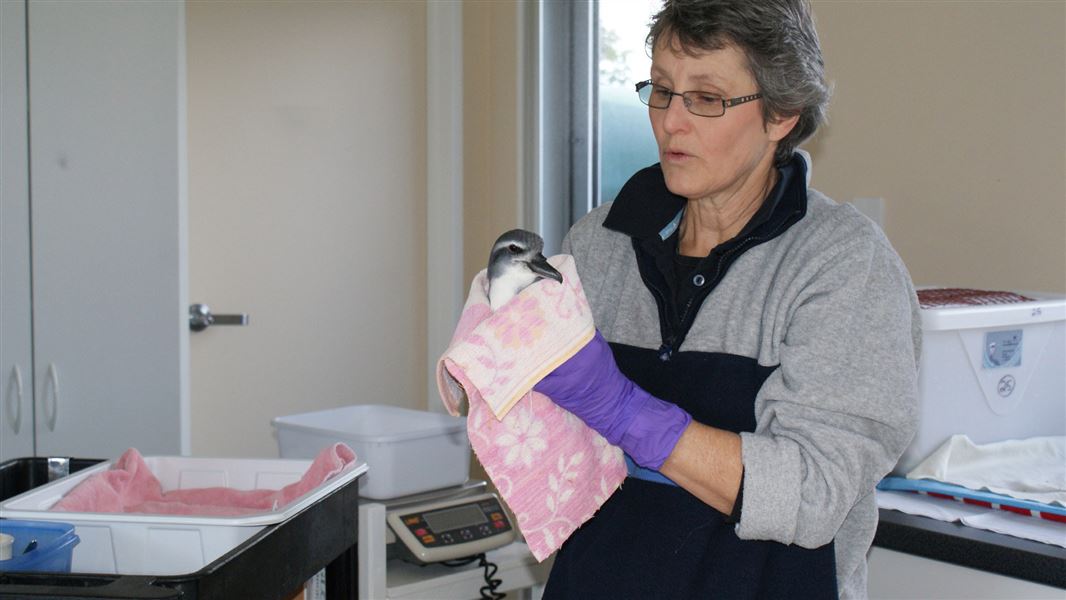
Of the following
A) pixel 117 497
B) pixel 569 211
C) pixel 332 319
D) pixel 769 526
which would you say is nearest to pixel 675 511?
pixel 769 526

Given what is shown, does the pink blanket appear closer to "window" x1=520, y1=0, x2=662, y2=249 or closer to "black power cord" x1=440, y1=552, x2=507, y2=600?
"black power cord" x1=440, y1=552, x2=507, y2=600

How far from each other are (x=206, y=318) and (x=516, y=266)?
201 cm

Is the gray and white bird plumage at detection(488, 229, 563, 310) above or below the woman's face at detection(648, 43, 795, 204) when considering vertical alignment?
below

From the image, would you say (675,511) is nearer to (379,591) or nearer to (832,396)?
(832,396)

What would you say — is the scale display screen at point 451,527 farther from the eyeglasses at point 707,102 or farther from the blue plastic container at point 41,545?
the eyeglasses at point 707,102

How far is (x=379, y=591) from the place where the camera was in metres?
1.89

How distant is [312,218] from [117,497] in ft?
5.72

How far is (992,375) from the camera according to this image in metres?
1.65

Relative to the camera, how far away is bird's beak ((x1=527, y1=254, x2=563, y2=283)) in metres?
1.05

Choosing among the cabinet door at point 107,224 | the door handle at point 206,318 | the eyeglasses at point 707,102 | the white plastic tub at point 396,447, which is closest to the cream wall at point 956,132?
the eyeglasses at point 707,102

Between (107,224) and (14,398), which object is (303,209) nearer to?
(107,224)

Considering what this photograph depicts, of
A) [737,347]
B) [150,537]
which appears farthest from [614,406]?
[150,537]

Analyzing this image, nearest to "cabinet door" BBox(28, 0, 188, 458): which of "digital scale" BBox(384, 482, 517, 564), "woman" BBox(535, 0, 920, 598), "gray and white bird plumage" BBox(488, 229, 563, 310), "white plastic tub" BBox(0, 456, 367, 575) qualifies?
"digital scale" BBox(384, 482, 517, 564)

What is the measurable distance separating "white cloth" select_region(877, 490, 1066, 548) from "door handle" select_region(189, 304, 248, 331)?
1.89m
